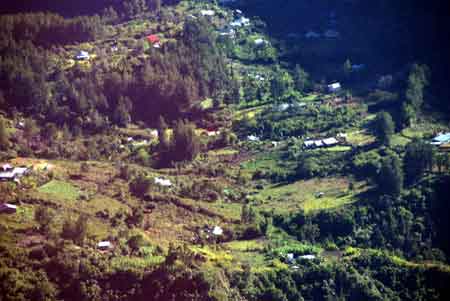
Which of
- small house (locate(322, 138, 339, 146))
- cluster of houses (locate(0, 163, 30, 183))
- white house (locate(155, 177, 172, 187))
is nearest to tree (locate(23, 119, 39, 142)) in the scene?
cluster of houses (locate(0, 163, 30, 183))

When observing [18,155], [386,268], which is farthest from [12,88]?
[386,268]

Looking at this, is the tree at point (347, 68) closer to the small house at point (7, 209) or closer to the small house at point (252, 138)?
the small house at point (252, 138)

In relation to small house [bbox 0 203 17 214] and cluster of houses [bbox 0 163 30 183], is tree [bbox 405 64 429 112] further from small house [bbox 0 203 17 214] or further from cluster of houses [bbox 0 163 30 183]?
small house [bbox 0 203 17 214]

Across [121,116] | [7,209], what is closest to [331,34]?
[121,116]

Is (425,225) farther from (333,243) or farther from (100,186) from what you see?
(100,186)

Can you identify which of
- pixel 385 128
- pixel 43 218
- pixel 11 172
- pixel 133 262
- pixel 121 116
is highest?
pixel 385 128

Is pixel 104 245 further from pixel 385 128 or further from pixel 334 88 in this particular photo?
pixel 334 88

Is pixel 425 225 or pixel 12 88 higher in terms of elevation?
pixel 12 88
